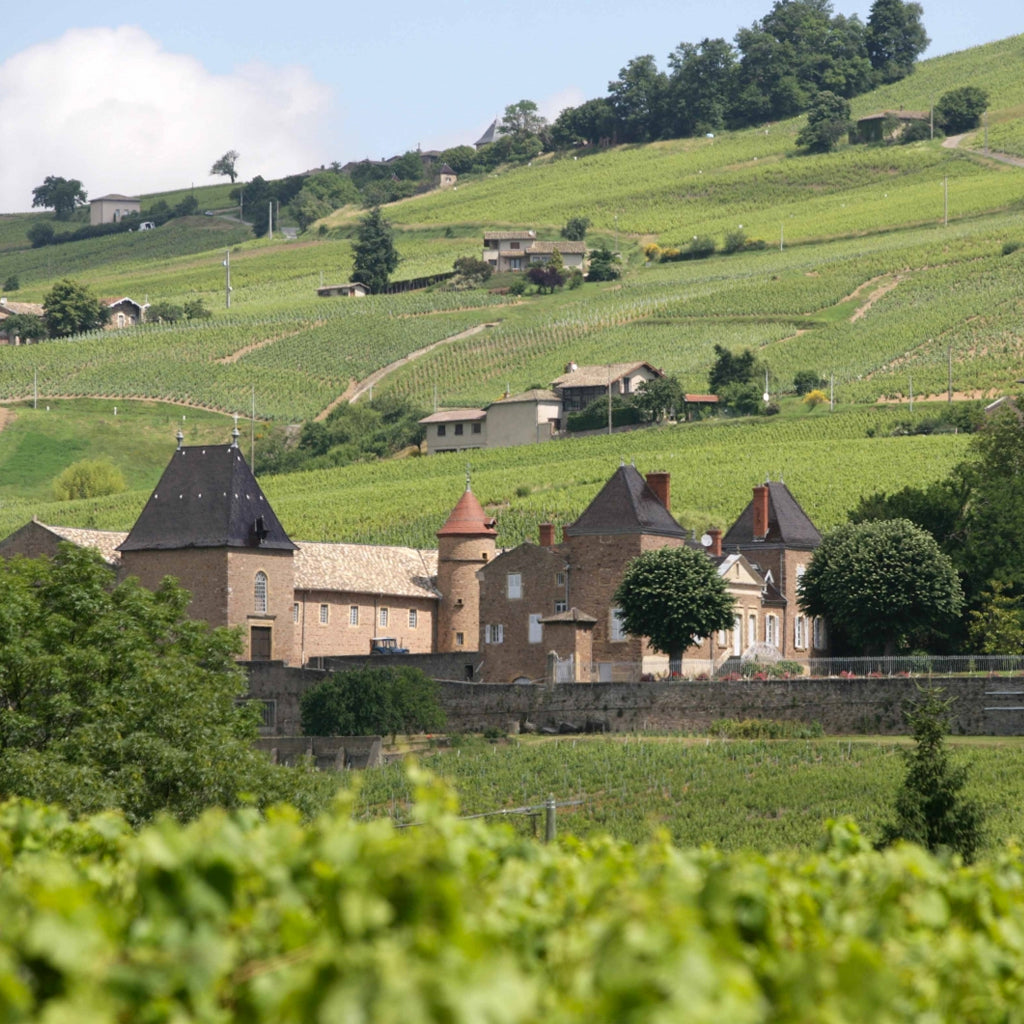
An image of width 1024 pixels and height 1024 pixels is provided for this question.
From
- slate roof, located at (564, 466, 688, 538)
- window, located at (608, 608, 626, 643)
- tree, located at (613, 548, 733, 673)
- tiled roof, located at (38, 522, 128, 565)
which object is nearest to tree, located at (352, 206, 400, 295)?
tiled roof, located at (38, 522, 128, 565)

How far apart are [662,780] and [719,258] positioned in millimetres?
126553

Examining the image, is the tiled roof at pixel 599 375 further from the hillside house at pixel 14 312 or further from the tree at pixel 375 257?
the hillside house at pixel 14 312

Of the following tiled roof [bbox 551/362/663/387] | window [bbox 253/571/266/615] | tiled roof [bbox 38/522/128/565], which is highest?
tiled roof [bbox 551/362/663/387]

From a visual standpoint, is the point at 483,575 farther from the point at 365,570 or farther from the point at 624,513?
the point at 624,513

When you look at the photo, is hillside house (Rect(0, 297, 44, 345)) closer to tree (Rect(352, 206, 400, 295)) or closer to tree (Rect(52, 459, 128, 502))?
tree (Rect(352, 206, 400, 295))

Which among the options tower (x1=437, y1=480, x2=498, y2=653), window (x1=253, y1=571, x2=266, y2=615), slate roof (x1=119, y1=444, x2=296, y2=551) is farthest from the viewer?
tower (x1=437, y1=480, x2=498, y2=653)

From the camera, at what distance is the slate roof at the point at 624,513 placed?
6406cm

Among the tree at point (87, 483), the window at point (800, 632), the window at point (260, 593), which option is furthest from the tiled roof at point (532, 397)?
the window at point (260, 593)

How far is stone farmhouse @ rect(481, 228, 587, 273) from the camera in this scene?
6654 inches

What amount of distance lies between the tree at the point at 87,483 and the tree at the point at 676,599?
5386cm

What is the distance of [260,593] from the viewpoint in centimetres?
6388

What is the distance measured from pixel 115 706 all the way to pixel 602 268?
129m

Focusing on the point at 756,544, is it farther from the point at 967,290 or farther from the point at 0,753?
the point at 967,290

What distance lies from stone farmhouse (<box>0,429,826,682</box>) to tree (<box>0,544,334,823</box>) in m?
17.2
